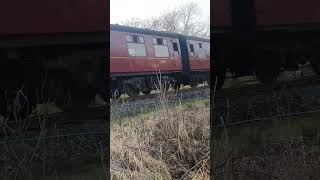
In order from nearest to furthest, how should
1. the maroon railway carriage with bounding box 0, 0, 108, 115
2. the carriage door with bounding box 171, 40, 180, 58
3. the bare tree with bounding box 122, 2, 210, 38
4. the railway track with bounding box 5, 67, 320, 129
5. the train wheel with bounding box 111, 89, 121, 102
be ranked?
the maroon railway carriage with bounding box 0, 0, 108, 115, the railway track with bounding box 5, 67, 320, 129, the train wheel with bounding box 111, 89, 121, 102, the bare tree with bounding box 122, 2, 210, 38, the carriage door with bounding box 171, 40, 180, 58

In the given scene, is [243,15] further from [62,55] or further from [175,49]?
[62,55]

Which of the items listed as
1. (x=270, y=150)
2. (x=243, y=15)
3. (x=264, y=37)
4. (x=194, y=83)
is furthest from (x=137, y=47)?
(x=270, y=150)

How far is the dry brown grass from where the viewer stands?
4.61 metres

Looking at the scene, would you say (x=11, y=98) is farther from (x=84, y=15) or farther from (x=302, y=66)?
(x=302, y=66)

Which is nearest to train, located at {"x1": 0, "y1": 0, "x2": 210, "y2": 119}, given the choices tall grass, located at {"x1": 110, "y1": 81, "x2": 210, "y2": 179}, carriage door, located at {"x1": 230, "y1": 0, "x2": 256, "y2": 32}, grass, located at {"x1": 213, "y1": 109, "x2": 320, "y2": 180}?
tall grass, located at {"x1": 110, "y1": 81, "x2": 210, "y2": 179}

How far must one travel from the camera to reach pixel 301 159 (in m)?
4.91

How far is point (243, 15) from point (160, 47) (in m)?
0.82

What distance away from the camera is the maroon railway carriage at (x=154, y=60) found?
452cm

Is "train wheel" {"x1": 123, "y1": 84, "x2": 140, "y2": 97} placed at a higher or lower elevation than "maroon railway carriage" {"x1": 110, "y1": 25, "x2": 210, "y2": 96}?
lower

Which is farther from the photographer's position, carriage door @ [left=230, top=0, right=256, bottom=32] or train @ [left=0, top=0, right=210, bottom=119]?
carriage door @ [left=230, top=0, right=256, bottom=32]

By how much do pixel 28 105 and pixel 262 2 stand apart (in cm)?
228

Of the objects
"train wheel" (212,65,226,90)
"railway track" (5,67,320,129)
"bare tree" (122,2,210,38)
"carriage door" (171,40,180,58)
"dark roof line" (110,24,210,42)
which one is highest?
"bare tree" (122,2,210,38)

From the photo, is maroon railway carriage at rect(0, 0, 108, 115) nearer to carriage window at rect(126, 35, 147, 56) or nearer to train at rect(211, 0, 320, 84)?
carriage window at rect(126, 35, 147, 56)

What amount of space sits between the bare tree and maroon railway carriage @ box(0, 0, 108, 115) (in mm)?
572
